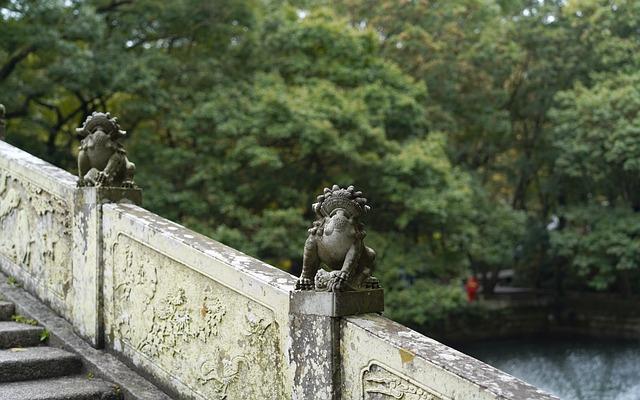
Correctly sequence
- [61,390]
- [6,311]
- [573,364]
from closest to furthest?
[61,390] < [6,311] < [573,364]

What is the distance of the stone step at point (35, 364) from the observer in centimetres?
449

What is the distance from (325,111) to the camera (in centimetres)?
1461

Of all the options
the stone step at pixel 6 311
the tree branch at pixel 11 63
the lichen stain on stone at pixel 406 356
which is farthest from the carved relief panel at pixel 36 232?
the tree branch at pixel 11 63

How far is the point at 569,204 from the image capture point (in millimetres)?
22422

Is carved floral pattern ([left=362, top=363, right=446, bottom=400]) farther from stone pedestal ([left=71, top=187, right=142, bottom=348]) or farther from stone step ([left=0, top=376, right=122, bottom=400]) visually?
stone pedestal ([left=71, top=187, right=142, bottom=348])

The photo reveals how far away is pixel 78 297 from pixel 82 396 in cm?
107

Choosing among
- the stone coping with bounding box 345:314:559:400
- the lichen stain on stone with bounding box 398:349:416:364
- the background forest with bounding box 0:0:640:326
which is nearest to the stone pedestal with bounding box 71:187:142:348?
the stone coping with bounding box 345:314:559:400

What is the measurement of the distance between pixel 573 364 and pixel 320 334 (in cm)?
1554

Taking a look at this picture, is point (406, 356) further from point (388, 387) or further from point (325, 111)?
point (325, 111)

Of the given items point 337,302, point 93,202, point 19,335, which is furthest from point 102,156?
point 337,302

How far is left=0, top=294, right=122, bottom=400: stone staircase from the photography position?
4.25 metres

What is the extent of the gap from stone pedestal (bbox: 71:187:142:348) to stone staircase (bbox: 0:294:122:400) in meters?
Answer: 0.24

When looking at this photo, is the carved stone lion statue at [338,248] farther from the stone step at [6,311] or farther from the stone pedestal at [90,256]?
the stone step at [6,311]

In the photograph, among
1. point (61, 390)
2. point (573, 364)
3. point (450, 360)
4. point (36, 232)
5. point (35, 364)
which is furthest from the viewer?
point (573, 364)
